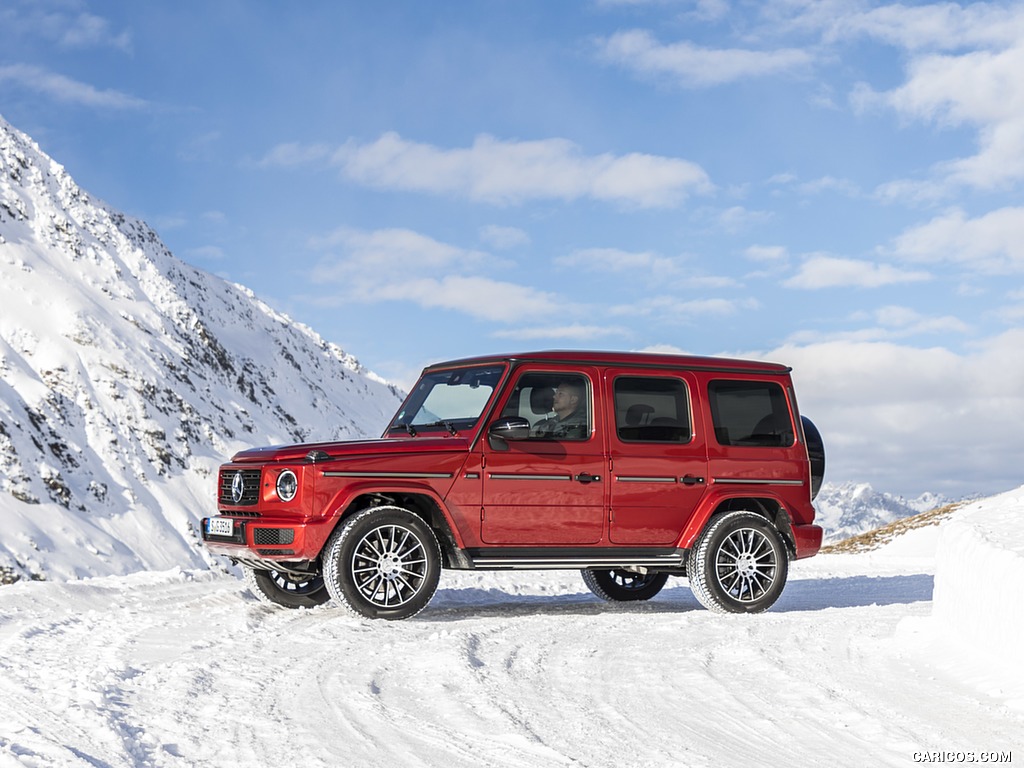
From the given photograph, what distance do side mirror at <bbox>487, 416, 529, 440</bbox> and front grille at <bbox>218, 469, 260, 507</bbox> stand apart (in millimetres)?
1896

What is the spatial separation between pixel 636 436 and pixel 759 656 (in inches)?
108

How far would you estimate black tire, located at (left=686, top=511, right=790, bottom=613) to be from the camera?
9500mm

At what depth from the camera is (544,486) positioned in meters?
8.79

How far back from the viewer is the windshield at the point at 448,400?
29.3ft

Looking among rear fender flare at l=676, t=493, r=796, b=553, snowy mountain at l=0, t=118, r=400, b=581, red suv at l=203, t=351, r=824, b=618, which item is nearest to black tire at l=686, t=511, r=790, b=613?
red suv at l=203, t=351, r=824, b=618

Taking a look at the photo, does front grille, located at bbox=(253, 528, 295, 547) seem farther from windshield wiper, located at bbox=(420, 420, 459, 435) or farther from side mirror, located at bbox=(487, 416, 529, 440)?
side mirror, located at bbox=(487, 416, 529, 440)

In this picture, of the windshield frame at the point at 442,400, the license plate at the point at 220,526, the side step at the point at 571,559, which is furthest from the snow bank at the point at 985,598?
the license plate at the point at 220,526

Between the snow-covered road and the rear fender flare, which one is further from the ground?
the rear fender flare

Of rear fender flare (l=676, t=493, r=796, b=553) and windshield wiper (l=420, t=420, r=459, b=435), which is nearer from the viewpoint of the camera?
windshield wiper (l=420, t=420, r=459, b=435)

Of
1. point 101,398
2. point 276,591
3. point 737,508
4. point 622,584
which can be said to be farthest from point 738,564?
point 101,398

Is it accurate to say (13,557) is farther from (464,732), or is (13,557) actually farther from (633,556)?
(464,732)

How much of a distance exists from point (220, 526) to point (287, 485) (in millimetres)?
945

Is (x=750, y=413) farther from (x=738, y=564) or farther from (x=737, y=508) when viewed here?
(x=738, y=564)

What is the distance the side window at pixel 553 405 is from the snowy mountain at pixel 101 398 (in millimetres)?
12849
